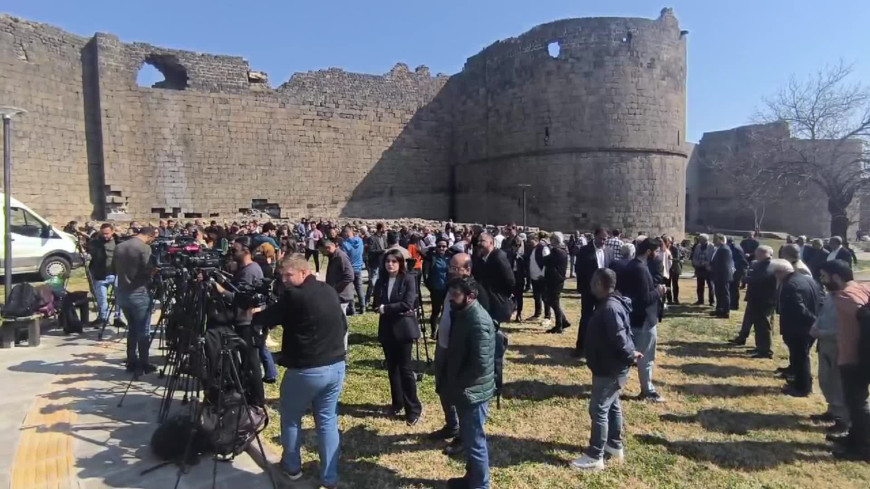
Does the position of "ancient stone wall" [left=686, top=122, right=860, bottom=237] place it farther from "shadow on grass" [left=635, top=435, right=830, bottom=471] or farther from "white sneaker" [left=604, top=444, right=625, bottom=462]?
"white sneaker" [left=604, top=444, right=625, bottom=462]

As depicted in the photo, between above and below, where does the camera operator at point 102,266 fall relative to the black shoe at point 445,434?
above

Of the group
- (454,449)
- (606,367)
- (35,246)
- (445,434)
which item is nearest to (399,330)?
(445,434)

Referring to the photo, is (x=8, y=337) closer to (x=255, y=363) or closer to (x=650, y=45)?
(x=255, y=363)

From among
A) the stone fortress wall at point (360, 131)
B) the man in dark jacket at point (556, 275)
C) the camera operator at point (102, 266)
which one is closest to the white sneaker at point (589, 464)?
the man in dark jacket at point (556, 275)

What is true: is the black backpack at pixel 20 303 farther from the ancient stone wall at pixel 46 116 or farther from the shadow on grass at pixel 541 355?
the ancient stone wall at pixel 46 116

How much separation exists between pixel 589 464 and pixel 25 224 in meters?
13.6

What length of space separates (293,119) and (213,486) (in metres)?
22.1

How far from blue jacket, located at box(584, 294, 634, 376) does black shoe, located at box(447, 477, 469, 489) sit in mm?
1339

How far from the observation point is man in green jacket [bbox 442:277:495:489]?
11.5ft

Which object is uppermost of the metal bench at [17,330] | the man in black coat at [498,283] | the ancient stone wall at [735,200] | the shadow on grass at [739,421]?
A: the ancient stone wall at [735,200]

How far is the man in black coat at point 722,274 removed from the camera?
9977 mm

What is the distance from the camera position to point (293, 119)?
2380cm

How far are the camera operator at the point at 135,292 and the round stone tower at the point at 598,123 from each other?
760 inches

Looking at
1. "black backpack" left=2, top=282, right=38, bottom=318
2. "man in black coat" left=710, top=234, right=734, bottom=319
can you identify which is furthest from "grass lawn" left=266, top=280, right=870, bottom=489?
"black backpack" left=2, top=282, right=38, bottom=318
